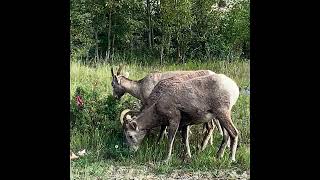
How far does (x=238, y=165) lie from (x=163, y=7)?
1.91 m

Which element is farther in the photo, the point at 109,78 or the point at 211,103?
the point at 109,78

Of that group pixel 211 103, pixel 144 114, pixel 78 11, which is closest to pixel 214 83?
pixel 211 103

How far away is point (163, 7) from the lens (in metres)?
9.45

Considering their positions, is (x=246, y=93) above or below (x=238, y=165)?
above

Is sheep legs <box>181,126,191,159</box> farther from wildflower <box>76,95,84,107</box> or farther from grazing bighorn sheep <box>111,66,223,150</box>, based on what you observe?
wildflower <box>76,95,84,107</box>

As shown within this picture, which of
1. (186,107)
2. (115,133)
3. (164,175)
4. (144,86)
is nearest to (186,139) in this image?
(186,107)

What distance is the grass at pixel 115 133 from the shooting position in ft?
29.7

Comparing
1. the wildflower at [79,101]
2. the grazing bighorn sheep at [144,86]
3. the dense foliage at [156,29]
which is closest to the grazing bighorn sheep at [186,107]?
the grazing bighorn sheep at [144,86]

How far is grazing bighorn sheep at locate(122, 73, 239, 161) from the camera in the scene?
903 cm

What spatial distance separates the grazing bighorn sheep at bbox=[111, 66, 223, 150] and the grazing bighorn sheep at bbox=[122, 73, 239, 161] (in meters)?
0.13

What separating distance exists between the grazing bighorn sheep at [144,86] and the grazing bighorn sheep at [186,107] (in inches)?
5.2

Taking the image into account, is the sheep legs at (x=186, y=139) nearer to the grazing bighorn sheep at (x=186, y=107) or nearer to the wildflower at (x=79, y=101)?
the grazing bighorn sheep at (x=186, y=107)
